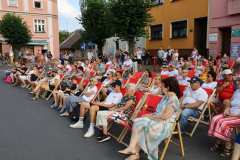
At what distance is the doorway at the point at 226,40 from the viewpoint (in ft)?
65.0

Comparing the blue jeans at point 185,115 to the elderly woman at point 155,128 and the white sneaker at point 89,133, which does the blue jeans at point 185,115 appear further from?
the white sneaker at point 89,133

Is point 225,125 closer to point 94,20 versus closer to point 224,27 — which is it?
point 224,27

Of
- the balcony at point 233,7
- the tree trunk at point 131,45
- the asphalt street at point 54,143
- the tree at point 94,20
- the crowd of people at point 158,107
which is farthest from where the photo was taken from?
the tree at point 94,20

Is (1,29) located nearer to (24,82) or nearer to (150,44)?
(150,44)

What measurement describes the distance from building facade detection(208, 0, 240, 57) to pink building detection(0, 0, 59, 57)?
25.5 metres

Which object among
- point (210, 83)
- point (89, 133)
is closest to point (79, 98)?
point (89, 133)

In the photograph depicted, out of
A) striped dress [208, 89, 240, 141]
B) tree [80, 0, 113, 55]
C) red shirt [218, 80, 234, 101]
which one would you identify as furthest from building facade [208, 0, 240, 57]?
striped dress [208, 89, 240, 141]

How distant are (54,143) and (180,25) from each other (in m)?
20.2

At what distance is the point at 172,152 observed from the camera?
196 inches

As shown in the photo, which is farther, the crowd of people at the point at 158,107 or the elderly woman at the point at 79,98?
the elderly woman at the point at 79,98

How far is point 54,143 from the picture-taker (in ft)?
18.0

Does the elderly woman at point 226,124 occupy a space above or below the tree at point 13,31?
below

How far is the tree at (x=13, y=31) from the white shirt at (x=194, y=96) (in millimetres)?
30872

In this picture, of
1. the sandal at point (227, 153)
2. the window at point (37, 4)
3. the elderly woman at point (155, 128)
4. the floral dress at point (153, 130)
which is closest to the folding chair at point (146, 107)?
the elderly woman at point (155, 128)
